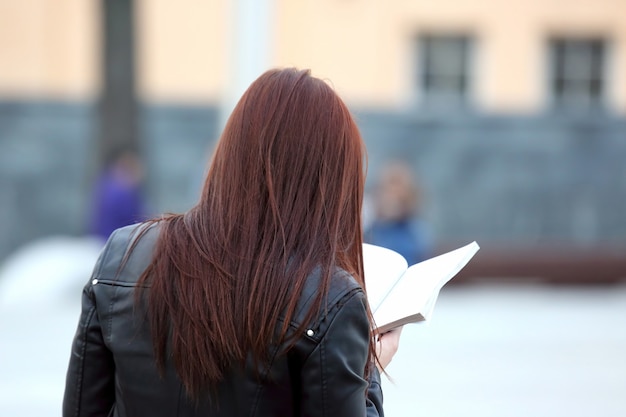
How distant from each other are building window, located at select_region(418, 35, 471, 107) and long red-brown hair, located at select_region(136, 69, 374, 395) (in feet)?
47.4

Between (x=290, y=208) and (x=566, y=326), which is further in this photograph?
(x=566, y=326)

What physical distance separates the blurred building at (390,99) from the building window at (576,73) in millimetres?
24

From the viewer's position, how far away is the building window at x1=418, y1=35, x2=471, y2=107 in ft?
53.3

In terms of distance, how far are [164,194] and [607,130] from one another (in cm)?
656

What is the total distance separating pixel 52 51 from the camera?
607 inches

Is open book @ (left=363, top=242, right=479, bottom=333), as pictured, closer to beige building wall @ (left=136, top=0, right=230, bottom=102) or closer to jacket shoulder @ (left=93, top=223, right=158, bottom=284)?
jacket shoulder @ (left=93, top=223, right=158, bottom=284)

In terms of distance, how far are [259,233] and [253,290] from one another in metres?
0.12

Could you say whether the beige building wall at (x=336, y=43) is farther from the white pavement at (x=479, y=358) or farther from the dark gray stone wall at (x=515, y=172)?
the white pavement at (x=479, y=358)

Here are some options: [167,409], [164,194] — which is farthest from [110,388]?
[164,194]

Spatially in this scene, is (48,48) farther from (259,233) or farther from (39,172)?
(259,233)

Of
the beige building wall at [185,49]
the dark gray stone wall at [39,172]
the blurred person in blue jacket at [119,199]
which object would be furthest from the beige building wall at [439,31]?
the blurred person in blue jacket at [119,199]

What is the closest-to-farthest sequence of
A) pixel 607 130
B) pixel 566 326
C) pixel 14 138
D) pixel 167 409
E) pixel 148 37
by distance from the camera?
pixel 167 409 → pixel 566 326 → pixel 14 138 → pixel 607 130 → pixel 148 37

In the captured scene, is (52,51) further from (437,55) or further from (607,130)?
(607,130)

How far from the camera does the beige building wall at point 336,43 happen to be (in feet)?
50.2
